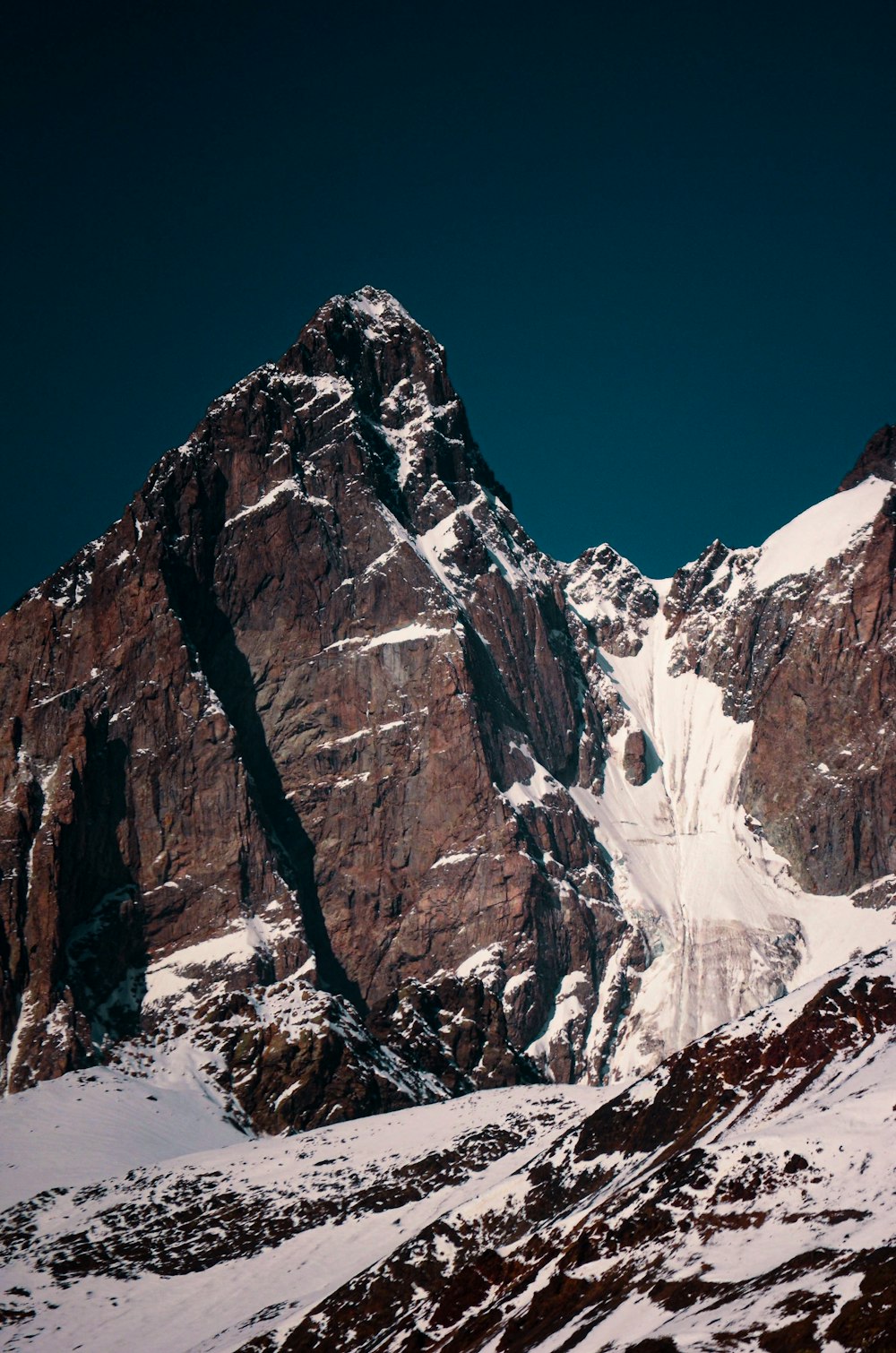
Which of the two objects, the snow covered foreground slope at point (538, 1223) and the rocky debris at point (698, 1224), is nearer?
the rocky debris at point (698, 1224)

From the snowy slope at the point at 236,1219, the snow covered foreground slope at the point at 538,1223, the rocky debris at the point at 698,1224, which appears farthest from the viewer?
the snowy slope at the point at 236,1219

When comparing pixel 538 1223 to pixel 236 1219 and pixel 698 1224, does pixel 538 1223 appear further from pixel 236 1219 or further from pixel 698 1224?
pixel 236 1219

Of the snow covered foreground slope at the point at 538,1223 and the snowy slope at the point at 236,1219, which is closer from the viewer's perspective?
the snow covered foreground slope at the point at 538,1223

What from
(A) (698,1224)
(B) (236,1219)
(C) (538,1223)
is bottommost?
(A) (698,1224)

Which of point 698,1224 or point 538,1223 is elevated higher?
point 538,1223

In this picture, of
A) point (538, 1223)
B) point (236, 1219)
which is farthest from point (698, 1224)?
point (236, 1219)

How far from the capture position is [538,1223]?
3327 inches

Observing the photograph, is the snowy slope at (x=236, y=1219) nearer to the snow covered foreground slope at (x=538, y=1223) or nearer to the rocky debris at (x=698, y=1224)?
the snow covered foreground slope at (x=538, y=1223)

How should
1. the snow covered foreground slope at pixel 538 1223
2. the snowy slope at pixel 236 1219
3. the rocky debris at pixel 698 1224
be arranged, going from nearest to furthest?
the rocky debris at pixel 698 1224 → the snow covered foreground slope at pixel 538 1223 → the snowy slope at pixel 236 1219

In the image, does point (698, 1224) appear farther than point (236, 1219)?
No

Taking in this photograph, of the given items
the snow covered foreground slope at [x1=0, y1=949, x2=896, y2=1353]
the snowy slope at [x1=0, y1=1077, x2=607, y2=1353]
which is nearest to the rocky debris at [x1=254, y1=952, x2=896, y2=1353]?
the snow covered foreground slope at [x1=0, y1=949, x2=896, y2=1353]

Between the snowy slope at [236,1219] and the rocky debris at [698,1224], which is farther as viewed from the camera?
the snowy slope at [236,1219]

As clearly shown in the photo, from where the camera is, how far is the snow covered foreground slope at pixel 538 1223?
60.7m

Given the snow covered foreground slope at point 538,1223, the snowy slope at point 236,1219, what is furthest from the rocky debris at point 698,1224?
the snowy slope at point 236,1219
